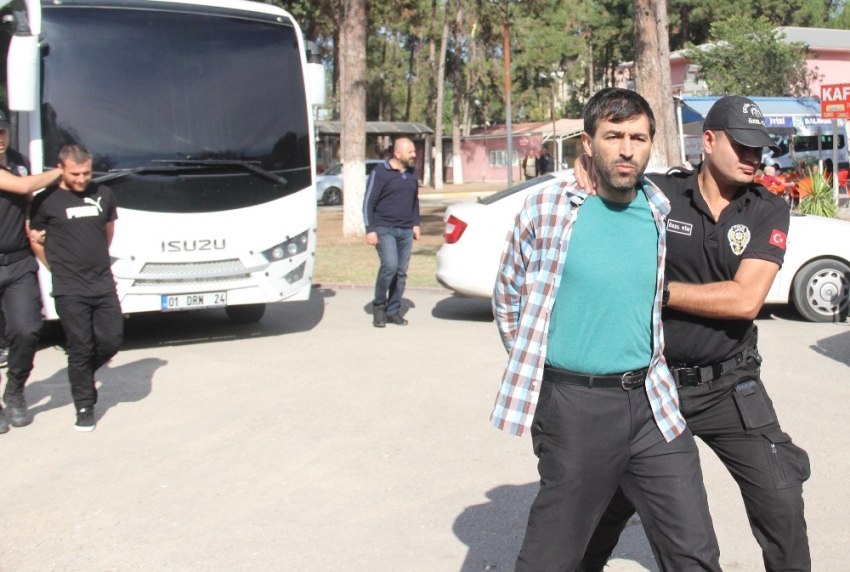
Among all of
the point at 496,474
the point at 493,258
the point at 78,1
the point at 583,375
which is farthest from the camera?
the point at 493,258

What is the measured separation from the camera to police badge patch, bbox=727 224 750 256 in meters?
3.31

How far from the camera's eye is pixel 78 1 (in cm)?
848

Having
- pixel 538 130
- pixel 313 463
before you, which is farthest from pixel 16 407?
pixel 538 130

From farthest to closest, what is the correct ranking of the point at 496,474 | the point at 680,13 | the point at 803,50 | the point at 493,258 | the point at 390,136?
the point at 680,13 < the point at 390,136 < the point at 803,50 < the point at 493,258 < the point at 496,474

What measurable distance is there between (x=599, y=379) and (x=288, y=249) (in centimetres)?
679

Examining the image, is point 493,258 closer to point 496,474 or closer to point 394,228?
point 394,228

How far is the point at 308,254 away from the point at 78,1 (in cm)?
304

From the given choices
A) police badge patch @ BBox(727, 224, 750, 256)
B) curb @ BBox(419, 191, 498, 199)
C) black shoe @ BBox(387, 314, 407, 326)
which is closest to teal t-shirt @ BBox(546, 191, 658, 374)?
police badge patch @ BBox(727, 224, 750, 256)

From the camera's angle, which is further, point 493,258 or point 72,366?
point 493,258

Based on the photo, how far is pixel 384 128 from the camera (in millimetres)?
47625

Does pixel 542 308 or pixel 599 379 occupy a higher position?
pixel 542 308

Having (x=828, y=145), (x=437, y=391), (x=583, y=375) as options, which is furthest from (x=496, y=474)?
(x=828, y=145)

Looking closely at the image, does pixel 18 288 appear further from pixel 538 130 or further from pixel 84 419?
pixel 538 130

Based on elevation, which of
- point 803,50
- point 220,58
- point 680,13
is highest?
point 680,13
